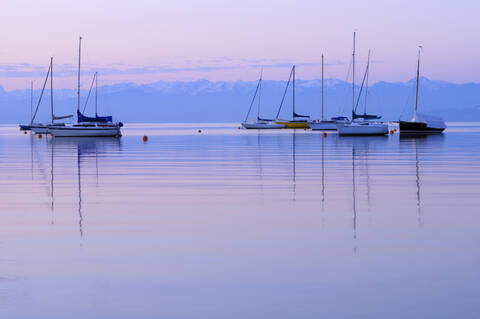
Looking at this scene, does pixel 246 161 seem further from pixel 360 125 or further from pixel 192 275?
pixel 360 125

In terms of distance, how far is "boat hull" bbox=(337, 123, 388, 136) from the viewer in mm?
90688

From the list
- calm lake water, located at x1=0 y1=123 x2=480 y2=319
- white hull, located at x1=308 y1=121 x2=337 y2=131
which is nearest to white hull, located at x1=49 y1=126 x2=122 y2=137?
white hull, located at x1=308 y1=121 x2=337 y2=131

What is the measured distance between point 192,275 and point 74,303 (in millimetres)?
1939

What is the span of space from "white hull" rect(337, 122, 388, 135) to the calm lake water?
65.6m

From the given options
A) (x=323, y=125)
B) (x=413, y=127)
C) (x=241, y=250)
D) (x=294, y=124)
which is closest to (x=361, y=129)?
(x=413, y=127)

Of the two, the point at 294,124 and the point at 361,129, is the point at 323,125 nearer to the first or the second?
the point at 294,124

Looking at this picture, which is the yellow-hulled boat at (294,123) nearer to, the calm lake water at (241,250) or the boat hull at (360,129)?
the boat hull at (360,129)

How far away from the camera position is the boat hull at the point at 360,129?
90688 mm

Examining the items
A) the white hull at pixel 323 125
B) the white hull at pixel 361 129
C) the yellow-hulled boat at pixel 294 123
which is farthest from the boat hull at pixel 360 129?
the yellow-hulled boat at pixel 294 123

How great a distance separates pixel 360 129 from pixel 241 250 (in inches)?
3147

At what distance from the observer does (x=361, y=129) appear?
91.2 meters

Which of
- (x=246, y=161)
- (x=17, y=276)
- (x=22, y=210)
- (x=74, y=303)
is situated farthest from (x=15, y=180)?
(x=74, y=303)

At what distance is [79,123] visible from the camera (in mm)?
89500

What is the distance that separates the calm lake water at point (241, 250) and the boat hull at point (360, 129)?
65620 millimetres
